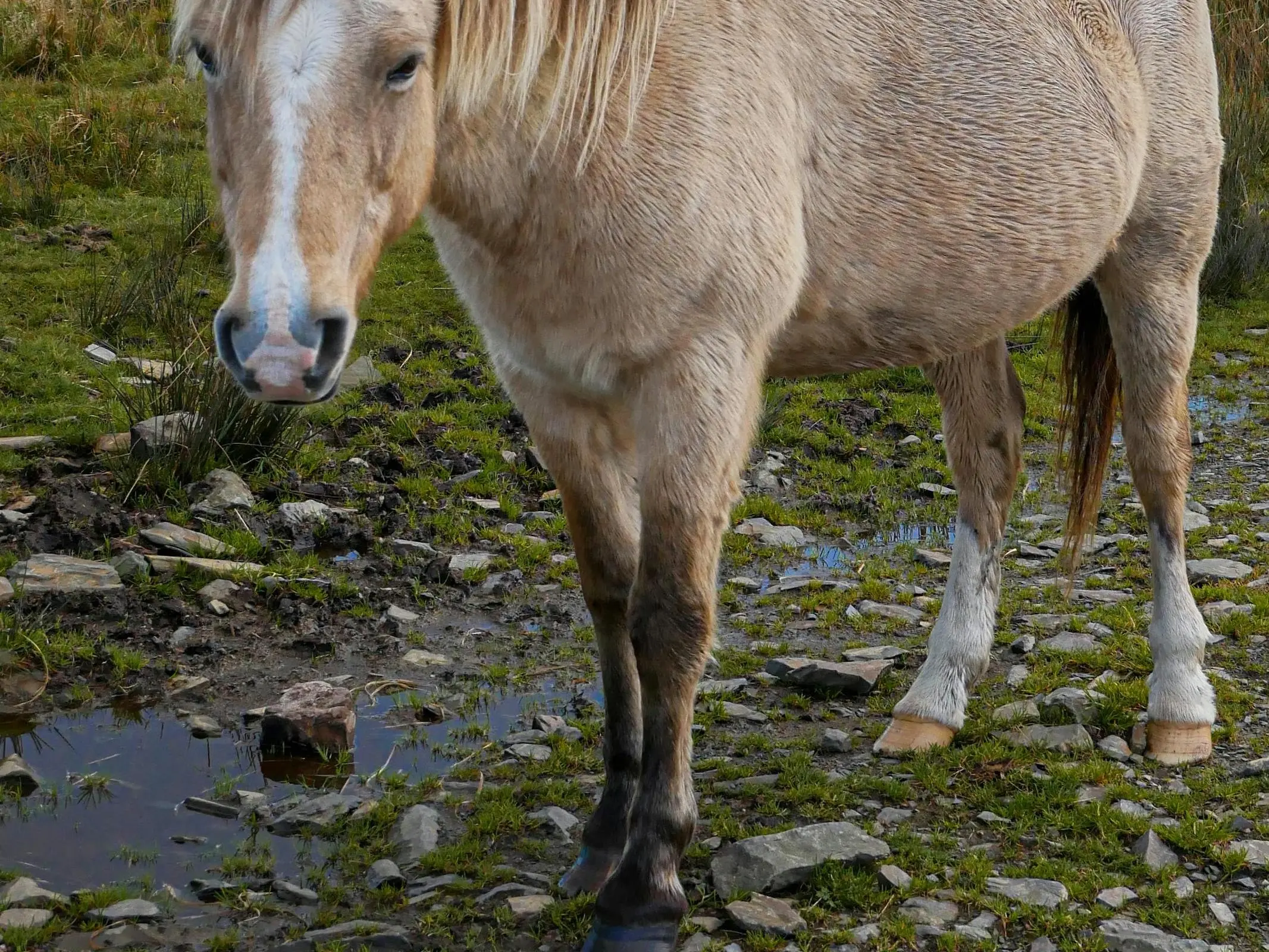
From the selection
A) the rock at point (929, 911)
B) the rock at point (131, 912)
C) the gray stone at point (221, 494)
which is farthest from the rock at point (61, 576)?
the rock at point (929, 911)

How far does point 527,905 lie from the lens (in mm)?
3180

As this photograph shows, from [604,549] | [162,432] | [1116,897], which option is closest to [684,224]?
[604,549]

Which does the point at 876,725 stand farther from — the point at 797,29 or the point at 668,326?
the point at 797,29

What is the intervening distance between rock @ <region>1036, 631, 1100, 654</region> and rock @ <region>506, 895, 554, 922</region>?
236 cm

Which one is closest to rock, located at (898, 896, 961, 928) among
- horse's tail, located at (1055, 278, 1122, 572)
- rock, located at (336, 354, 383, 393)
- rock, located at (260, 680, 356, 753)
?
rock, located at (260, 680, 356, 753)

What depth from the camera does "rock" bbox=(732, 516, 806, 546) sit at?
19.0ft

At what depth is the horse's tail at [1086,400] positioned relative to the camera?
15.0ft

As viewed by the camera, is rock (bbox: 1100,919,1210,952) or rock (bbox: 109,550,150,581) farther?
rock (bbox: 109,550,150,581)

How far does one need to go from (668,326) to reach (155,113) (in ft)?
26.4

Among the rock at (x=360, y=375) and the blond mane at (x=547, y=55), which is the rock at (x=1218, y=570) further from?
the rock at (x=360, y=375)

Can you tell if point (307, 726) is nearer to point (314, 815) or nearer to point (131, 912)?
point (314, 815)

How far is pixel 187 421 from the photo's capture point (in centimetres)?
551

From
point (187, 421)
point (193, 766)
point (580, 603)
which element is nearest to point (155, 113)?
point (187, 421)

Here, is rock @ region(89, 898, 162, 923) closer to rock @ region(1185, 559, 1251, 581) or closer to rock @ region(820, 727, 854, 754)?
rock @ region(820, 727, 854, 754)
